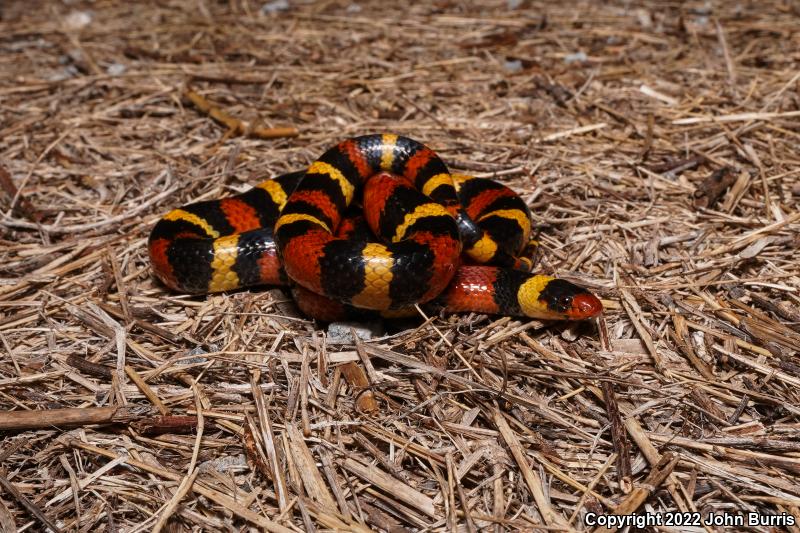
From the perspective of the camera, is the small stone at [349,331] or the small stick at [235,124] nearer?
the small stone at [349,331]

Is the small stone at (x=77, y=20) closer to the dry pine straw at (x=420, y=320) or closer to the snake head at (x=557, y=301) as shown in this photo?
the dry pine straw at (x=420, y=320)

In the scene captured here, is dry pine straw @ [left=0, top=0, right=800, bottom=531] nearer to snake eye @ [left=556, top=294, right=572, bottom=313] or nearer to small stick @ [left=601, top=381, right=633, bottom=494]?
small stick @ [left=601, top=381, right=633, bottom=494]

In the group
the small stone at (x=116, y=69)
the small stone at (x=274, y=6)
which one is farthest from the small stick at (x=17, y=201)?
the small stone at (x=274, y=6)

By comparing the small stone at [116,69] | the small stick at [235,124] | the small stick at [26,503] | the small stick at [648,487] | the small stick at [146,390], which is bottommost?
the small stick at [648,487]

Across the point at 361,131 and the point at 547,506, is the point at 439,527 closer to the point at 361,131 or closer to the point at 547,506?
the point at 547,506

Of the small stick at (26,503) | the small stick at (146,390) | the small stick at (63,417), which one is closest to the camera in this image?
the small stick at (26,503)

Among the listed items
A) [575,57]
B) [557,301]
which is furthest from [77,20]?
[557,301]

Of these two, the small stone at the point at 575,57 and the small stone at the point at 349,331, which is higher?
the small stone at the point at 575,57

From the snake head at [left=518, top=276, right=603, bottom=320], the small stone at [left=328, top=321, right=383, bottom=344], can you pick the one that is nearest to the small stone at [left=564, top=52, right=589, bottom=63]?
the snake head at [left=518, top=276, right=603, bottom=320]
